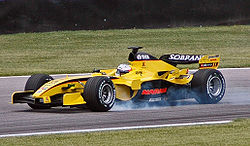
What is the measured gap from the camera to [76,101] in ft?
35.4

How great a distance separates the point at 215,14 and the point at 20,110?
46.3 feet

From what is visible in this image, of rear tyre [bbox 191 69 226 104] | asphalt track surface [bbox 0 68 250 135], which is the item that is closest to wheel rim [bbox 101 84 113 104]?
asphalt track surface [bbox 0 68 250 135]

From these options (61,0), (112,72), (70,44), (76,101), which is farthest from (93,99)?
(70,44)

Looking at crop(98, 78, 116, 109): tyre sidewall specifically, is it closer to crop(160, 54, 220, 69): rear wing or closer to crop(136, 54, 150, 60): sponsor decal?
crop(136, 54, 150, 60): sponsor decal

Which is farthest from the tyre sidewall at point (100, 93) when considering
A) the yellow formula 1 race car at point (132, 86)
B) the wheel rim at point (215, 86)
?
the wheel rim at point (215, 86)

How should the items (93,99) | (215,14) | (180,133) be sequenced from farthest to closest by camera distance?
1. (215,14)
2. (93,99)
3. (180,133)

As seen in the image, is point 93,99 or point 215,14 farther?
point 215,14

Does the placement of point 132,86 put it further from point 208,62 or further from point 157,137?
point 157,137

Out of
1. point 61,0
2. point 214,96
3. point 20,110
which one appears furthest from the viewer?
point 61,0

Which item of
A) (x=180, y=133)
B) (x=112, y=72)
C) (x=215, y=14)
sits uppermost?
(x=215, y=14)

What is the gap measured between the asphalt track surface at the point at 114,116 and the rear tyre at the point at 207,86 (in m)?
0.19

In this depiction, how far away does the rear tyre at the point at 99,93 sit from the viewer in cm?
1066

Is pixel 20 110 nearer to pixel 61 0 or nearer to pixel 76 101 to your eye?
pixel 76 101

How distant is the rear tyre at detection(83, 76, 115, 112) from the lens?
10664mm
